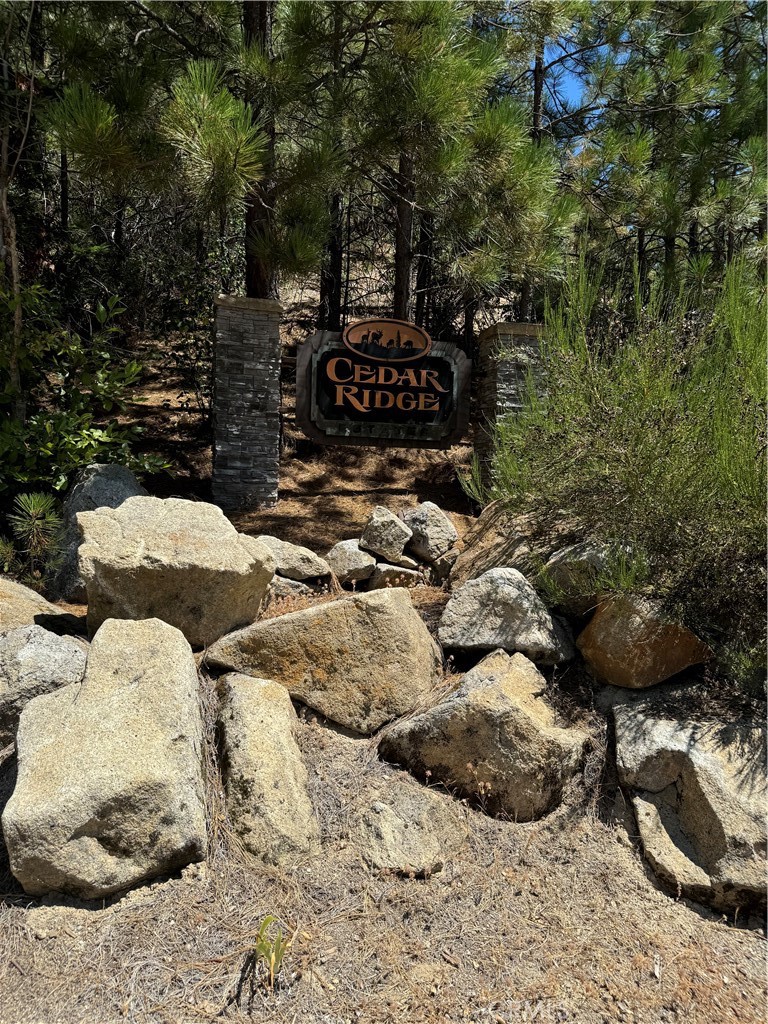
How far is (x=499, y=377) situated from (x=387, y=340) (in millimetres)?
936

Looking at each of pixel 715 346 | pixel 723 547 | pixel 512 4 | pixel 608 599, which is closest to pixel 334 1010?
pixel 608 599

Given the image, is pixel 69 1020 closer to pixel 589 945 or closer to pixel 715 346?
pixel 589 945

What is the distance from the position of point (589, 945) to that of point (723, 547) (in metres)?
1.40

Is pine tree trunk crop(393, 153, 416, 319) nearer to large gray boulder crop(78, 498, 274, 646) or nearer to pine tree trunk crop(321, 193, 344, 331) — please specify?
pine tree trunk crop(321, 193, 344, 331)

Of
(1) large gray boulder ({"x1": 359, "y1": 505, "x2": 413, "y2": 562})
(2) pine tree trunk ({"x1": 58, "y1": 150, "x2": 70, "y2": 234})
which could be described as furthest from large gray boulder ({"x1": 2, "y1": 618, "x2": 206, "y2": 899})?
(2) pine tree trunk ({"x1": 58, "y1": 150, "x2": 70, "y2": 234})

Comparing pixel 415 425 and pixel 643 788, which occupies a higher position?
pixel 415 425

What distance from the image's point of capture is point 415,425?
536 centimetres

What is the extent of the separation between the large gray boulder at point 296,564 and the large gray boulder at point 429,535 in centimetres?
60

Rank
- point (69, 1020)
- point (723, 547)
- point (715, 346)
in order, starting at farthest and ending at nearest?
point (715, 346) → point (723, 547) → point (69, 1020)

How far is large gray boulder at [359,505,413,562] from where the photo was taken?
374 centimetres

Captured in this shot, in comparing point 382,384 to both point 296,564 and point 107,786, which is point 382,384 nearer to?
point 296,564

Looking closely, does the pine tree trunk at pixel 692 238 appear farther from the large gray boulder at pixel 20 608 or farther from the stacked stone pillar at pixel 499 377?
the large gray boulder at pixel 20 608

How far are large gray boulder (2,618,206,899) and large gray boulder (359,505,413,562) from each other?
166 centimetres

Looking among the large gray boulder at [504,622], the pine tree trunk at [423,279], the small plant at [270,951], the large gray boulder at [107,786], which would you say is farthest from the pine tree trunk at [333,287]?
the small plant at [270,951]
